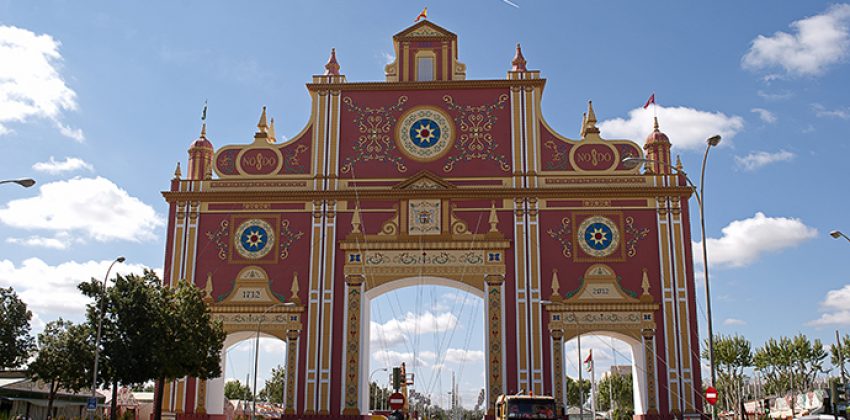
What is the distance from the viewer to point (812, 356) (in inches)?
3088

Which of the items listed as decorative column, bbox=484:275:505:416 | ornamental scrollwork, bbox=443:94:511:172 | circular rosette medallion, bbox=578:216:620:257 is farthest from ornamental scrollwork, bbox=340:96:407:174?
circular rosette medallion, bbox=578:216:620:257

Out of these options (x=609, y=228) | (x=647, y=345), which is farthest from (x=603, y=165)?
(x=647, y=345)

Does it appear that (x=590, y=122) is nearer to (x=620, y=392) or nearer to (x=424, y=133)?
(x=424, y=133)

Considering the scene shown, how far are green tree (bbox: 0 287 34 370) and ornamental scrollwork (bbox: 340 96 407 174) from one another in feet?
69.3

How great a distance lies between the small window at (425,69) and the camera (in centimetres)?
4647

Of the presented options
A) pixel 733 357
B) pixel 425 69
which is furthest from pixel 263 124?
pixel 733 357

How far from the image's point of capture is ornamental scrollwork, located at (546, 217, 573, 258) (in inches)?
1693

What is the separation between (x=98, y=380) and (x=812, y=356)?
226ft

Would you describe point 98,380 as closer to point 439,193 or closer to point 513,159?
point 439,193

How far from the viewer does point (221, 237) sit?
44.3 meters

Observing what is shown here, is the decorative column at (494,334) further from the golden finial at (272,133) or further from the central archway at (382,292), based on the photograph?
the golden finial at (272,133)

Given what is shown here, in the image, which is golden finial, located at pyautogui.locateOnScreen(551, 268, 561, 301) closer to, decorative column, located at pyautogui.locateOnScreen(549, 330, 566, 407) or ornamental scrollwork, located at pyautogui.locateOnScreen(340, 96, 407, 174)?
decorative column, located at pyautogui.locateOnScreen(549, 330, 566, 407)

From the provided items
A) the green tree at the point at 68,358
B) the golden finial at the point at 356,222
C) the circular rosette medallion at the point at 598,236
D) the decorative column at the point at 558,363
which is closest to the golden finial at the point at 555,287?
the decorative column at the point at 558,363

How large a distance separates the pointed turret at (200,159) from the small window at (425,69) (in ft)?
43.2
